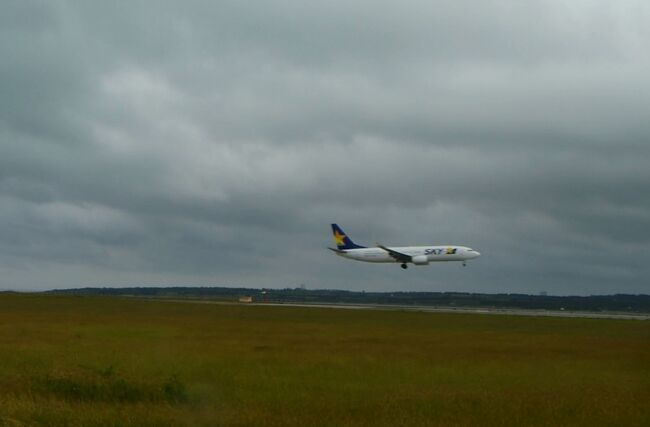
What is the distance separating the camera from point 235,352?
37688mm

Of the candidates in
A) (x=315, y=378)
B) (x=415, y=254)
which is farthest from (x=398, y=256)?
(x=315, y=378)

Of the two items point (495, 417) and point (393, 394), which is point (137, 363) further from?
point (495, 417)

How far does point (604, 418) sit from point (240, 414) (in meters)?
9.79

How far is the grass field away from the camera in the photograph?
2020 centimetres

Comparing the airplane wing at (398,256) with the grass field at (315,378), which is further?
the airplane wing at (398,256)

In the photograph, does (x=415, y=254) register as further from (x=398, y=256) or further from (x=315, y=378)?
(x=315, y=378)

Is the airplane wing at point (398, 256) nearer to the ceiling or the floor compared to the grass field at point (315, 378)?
nearer to the ceiling

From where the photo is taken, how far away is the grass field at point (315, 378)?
66.3 ft

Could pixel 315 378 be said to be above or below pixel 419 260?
below

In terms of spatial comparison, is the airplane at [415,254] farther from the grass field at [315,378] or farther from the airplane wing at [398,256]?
the grass field at [315,378]

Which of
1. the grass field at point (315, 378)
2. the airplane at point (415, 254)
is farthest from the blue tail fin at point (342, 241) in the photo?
the grass field at point (315, 378)

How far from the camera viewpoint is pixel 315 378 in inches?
1121

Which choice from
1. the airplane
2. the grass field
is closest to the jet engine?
the airplane

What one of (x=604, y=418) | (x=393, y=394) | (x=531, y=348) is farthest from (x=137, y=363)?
(x=531, y=348)
